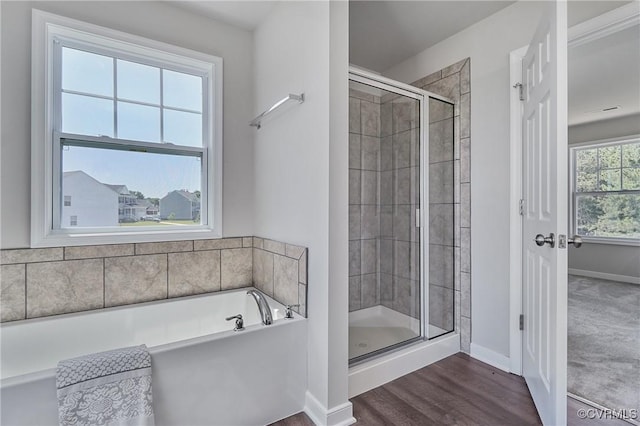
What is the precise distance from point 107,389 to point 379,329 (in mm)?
1756

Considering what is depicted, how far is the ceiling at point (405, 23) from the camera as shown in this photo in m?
2.16

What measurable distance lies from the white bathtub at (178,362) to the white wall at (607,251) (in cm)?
552

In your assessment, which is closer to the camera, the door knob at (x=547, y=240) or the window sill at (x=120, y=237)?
the door knob at (x=547, y=240)

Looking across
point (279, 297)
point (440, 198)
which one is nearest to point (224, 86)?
point (279, 297)

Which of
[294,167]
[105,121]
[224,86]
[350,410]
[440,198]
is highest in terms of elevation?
[224,86]

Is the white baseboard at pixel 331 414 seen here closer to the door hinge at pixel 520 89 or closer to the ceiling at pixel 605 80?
the door hinge at pixel 520 89

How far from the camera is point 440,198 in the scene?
249 centimetres

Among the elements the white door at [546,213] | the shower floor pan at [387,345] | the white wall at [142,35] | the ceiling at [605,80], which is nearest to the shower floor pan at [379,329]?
the shower floor pan at [387,345]

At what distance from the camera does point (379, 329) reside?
2.42 metres

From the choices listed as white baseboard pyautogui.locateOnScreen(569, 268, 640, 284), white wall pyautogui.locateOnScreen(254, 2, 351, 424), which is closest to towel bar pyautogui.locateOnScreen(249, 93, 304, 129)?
white wall pyautogui.locateOnScreen(254, 2, 351, 424)

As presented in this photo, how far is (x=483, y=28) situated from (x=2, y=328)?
11.5 feet

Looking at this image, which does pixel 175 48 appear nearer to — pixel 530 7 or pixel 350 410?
pixel 530 7

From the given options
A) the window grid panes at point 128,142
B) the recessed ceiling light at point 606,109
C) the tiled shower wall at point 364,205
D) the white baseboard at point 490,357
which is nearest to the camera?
the window grid panes at point 128,142

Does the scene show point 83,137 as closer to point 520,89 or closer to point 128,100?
point 128,100
